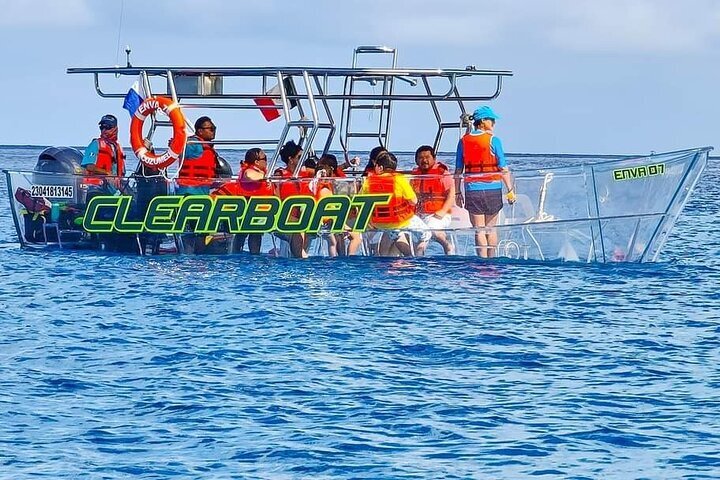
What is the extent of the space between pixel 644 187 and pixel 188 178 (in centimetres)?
583

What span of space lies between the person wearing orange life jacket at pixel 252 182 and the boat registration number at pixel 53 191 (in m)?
2.06

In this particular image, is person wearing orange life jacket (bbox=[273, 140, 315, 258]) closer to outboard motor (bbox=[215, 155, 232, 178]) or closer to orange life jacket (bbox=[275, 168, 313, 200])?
orange life jacket (bbox=[275, 168, 313, 200])

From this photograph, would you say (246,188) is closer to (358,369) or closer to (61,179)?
(61,179)

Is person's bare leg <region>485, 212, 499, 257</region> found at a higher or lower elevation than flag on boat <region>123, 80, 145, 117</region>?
lower

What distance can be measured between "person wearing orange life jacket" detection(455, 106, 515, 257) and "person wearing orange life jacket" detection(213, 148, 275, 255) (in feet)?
8.30

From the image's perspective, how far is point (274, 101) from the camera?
18797 millimetres

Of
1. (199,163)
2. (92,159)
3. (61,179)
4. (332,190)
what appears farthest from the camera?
(92,159)

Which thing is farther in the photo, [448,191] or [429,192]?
[429,192]

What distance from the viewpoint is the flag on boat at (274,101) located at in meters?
18.1

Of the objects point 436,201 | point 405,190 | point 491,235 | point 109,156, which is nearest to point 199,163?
point 109,156

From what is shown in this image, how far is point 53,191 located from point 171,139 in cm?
188

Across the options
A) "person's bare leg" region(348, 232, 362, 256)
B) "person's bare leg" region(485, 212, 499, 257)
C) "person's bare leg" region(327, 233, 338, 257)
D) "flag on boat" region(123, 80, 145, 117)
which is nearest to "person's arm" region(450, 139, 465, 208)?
"person's bare leg" region(485, 212, 499, 257)

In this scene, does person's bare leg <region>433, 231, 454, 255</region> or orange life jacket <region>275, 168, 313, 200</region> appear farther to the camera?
orange life jacket <region>275, 168, 313, 200</region>

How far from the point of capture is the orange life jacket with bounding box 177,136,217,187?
17.8m
